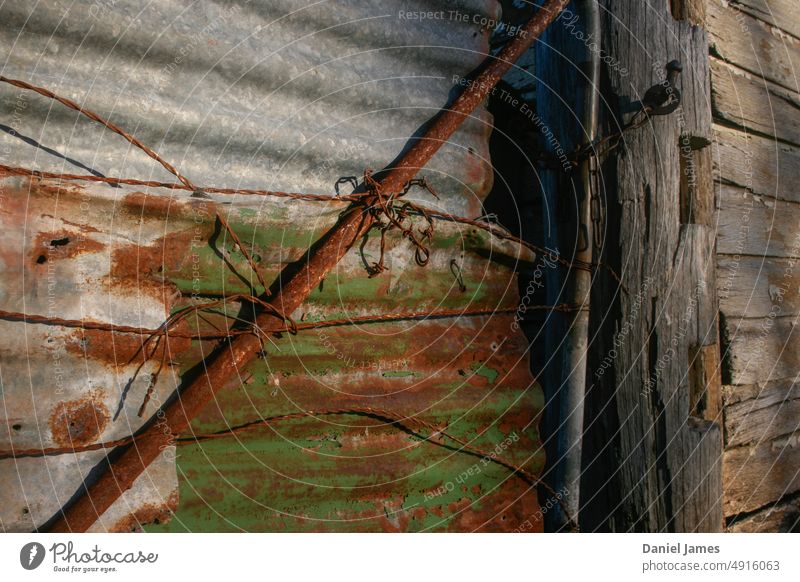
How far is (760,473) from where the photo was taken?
252 centimetres

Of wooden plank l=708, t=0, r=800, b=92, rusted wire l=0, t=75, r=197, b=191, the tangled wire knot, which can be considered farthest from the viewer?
wooden plank l=708, t=0, r=800, b=92

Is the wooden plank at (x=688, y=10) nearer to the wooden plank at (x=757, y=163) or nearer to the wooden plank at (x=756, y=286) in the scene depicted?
the wooden plank at (x=757, y=163)

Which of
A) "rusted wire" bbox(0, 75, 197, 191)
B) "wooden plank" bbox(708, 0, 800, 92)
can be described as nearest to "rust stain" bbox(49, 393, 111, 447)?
"rusted wire" bbox(0, 75, 197, 191)

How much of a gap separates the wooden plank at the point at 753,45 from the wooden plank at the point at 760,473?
5.20ft

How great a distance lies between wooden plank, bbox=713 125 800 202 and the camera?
243 centimetres

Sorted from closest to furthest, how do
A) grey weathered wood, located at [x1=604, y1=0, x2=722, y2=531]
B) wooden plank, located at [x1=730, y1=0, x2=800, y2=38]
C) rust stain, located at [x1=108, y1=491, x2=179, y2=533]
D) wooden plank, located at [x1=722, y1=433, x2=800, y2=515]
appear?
rust stain, located at [x1=108, y1=491, x2=179, y2=533] < grey weathered wood, located at [x1=604, y1=0, x2=722, y2=531] < wooden plank, located at [x1=722, y1=433, x2=800, y2=515] < wooden plank, located at [x1=730, y1=0, x2=800, y2=38]

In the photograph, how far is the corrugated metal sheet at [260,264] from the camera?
1470mm

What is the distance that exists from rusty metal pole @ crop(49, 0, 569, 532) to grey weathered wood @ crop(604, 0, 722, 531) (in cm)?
34

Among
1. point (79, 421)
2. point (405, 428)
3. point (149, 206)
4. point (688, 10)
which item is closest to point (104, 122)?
point (149, 206)

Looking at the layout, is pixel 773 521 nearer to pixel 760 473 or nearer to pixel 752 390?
pixel 760 473

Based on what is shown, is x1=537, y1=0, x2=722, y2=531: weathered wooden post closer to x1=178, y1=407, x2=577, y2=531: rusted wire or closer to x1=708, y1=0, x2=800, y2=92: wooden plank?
x1=178, y1=407, x2=577, y2=531: rusted wire

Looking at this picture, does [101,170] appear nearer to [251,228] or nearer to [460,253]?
[251,228]

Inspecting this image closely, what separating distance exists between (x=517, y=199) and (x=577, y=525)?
1.22 meters

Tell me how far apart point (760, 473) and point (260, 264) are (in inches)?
84.8
